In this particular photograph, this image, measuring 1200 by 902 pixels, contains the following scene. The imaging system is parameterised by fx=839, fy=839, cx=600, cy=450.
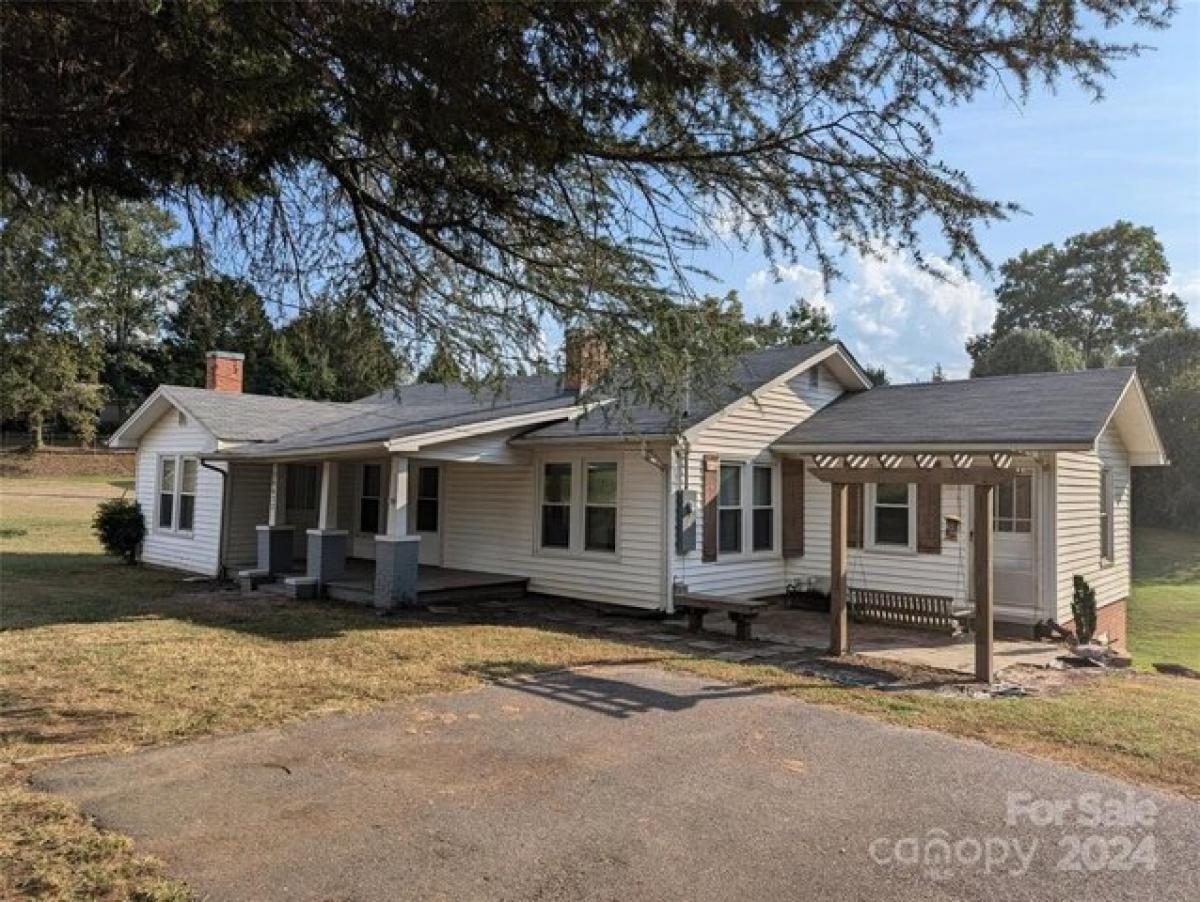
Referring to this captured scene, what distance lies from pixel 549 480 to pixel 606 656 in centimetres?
497

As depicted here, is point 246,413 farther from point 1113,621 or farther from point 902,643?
point 1113,621

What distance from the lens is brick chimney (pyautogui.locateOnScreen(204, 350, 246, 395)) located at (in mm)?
19562

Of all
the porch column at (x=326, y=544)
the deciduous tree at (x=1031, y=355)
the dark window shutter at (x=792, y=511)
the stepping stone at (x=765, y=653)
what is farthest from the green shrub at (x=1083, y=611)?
the deciduous tree at (x=1031, y=355)

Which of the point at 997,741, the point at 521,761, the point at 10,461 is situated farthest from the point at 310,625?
the point at 10,461

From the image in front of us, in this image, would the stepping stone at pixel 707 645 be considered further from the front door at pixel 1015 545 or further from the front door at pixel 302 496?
the front door at pixel 302 496

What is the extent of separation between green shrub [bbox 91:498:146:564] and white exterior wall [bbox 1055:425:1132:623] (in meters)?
17.5

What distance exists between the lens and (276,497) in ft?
49.3

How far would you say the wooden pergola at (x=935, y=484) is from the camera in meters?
8.32

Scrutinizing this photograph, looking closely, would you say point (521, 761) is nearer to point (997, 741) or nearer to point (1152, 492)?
point (997, 741)

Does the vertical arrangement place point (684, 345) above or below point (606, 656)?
above

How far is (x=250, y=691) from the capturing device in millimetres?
7145

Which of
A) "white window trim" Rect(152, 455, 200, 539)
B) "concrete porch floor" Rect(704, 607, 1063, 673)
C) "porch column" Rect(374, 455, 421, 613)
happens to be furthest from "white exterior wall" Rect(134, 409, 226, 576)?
"concrete porch floor" Rect(704, 607, 1063, 673)

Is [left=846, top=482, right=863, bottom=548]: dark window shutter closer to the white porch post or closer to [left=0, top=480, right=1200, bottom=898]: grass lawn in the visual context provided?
[left=0, top=480, right=1200, bottom=898]: grass lawn

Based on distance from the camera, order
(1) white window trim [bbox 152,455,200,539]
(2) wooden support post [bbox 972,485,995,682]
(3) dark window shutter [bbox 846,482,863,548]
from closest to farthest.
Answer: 1. (2) wooden support post [bbox 972,485,995,682]
2. (3) dark window shutter [bbox 846,482,863,548]
3. (1) white window trim [bbox 152,455,200,539]
